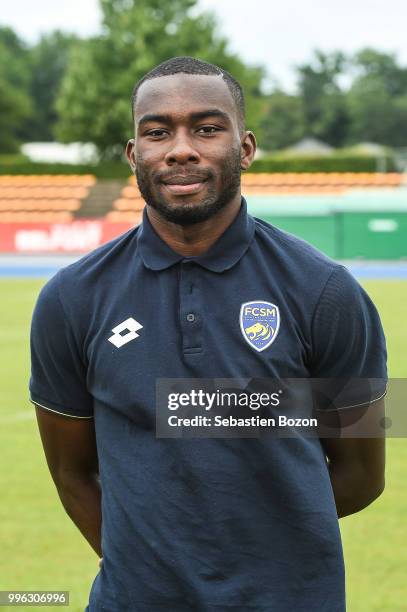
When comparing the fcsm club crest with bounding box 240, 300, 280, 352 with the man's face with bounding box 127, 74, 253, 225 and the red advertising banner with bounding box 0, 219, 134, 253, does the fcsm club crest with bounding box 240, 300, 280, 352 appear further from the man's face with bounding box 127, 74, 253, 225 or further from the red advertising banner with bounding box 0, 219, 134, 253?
the red advertising banner with bounding box 0, 219, 134, 253

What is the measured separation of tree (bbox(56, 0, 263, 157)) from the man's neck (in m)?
49.9

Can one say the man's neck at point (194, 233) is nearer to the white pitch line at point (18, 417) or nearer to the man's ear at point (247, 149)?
the man's ear at point (247, 149)

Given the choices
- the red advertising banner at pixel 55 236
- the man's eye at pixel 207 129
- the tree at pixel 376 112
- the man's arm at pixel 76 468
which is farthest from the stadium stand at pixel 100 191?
the tree at pixel 376 112

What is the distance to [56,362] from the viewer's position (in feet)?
7.25

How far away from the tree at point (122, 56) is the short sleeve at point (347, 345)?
49.9 meters

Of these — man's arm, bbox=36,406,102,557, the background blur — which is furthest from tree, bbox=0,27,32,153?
man's arm, bbox=36,406,102,557

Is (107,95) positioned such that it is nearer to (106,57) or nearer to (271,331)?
(106,57)

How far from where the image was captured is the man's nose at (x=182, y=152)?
212 cm

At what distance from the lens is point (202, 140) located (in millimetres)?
2152

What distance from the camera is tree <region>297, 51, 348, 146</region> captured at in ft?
324

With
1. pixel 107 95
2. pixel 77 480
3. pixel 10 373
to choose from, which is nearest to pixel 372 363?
pixel 77 480

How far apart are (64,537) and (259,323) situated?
11.9ft

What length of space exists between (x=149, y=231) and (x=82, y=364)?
30 centimetres

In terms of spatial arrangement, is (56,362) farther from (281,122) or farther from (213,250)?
(281,122)
